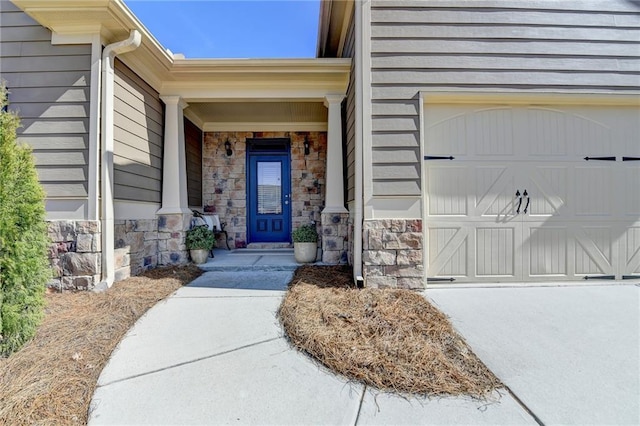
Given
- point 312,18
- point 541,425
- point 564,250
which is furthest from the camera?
point 312,18

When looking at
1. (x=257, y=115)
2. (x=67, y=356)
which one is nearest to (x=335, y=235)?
(x=257, y=115)

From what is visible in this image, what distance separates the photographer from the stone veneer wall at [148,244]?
3393mm

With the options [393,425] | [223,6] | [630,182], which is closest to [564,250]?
[630,182]

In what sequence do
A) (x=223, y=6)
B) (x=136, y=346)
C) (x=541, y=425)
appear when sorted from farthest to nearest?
(x=223, y=6) → (x=136, y=346) → (x=541, y=425)

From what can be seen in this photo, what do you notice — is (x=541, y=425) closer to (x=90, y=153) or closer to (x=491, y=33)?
(x=491, y=33)

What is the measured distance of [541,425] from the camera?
4.56 ft

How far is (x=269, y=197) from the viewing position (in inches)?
230

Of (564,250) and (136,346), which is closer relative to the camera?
(136,346)

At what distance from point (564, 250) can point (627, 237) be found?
2.53 ft

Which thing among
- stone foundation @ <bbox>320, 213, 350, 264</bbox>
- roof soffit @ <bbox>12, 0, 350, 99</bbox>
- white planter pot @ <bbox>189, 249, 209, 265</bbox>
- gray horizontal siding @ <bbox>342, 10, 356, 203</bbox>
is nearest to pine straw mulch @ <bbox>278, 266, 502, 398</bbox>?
stone foundation @ <bbox>320, 213, 350, 264</bbox>

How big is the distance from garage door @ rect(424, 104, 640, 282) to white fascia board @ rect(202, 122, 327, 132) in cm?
284

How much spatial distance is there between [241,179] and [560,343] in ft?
17.0

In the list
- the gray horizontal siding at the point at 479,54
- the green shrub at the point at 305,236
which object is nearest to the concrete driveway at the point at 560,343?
the gray horizontal siding at the point at 479,54

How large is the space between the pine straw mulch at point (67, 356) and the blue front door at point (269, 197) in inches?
112
